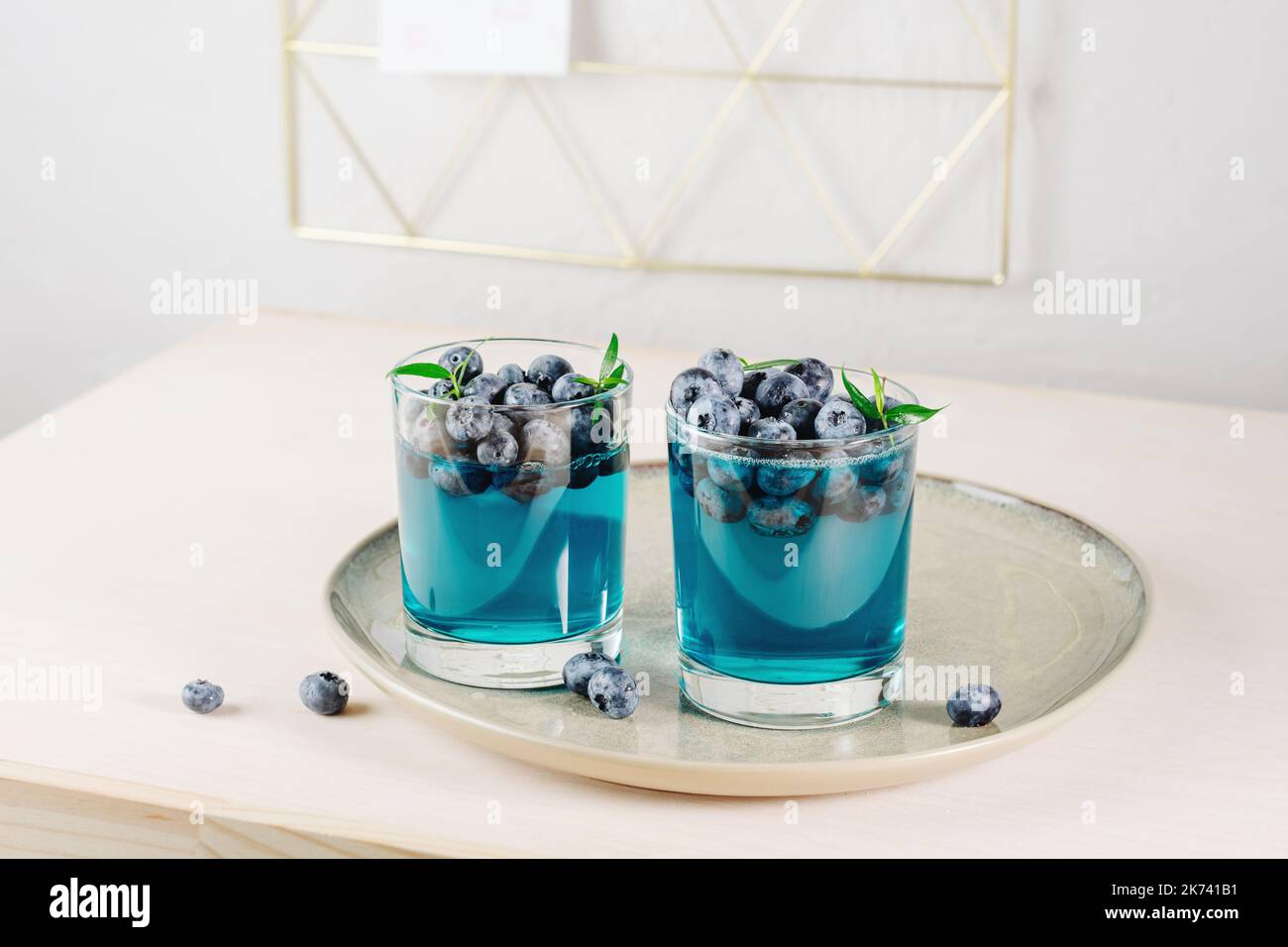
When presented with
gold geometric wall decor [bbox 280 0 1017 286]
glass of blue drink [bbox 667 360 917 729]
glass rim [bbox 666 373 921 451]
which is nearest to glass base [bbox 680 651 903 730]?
glass of blue drink [bbox 667 360 917 729]

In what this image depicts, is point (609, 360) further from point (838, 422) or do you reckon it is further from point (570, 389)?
point (838, 422)

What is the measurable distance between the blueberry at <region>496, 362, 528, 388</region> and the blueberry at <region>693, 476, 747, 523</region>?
0.12 m

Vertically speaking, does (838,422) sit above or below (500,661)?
above

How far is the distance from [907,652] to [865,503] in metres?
0.13

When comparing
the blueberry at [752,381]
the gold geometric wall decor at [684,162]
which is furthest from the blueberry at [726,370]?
the gold geometric wall decor at [684,162]

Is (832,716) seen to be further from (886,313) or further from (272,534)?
(886,313)

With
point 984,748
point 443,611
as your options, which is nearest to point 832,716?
point 984,748

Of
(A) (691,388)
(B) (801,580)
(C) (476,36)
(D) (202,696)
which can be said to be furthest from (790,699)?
(C) (476,36)

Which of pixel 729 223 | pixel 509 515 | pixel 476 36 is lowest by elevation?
pixel 509 515

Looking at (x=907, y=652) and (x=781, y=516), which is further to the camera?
(x=907, y=652)

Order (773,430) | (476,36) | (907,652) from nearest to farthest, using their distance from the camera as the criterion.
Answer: (773,430) → (907,652) → (476,36)

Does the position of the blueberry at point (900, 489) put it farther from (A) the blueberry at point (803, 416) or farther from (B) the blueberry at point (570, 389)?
(B) the blueberry at point (570, 389)

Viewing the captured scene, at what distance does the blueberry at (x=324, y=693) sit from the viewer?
0.72 metres

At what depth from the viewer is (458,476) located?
0.69 meters
